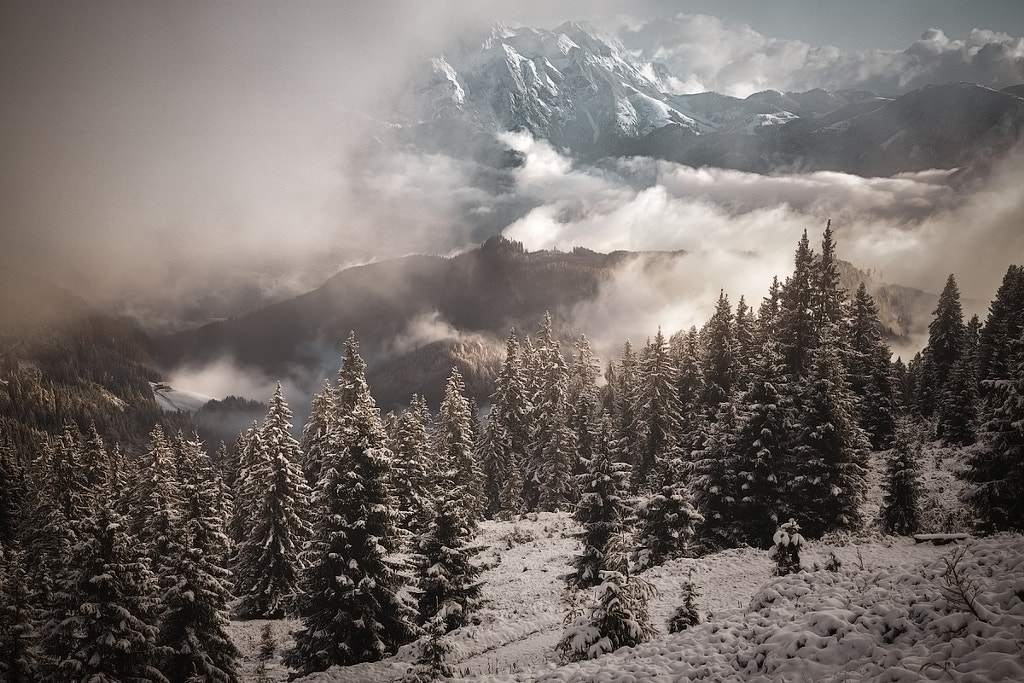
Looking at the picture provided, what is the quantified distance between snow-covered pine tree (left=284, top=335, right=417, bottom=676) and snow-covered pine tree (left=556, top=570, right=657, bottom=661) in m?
9.99

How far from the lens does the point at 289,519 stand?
34.0 metres

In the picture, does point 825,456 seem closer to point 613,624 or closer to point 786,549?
point 786,549

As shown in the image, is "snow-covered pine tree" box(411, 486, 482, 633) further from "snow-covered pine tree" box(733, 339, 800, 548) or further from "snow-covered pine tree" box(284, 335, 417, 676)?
"snow-covered pine tree" box(733, 339, 800, 548)

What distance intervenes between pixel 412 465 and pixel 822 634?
3089 cm

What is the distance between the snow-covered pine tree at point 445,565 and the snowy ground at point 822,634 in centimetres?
192

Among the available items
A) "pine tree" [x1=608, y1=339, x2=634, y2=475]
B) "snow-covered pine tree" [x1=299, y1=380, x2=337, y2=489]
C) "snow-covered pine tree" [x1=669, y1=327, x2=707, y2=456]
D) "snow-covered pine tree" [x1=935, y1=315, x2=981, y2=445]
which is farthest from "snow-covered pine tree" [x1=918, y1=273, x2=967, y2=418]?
"snow-covered pine tree" [x1=299, y1=380, x2=337, y2=489]

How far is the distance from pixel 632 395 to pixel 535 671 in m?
42.3

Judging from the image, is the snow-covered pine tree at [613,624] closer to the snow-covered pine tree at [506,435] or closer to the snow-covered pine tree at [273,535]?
the snow-covered pine tree at [273,535]

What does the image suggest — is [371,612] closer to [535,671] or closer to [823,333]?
[535,671]

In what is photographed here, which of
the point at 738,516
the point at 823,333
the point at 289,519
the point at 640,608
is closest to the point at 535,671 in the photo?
the point at 640,608

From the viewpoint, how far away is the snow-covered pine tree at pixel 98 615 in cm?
1856

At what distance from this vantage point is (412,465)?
3694 cm

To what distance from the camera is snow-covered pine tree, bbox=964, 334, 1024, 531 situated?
1852cm

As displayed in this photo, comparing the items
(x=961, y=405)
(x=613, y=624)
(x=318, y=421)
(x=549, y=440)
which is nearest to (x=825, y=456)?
(x=613, y=624)
